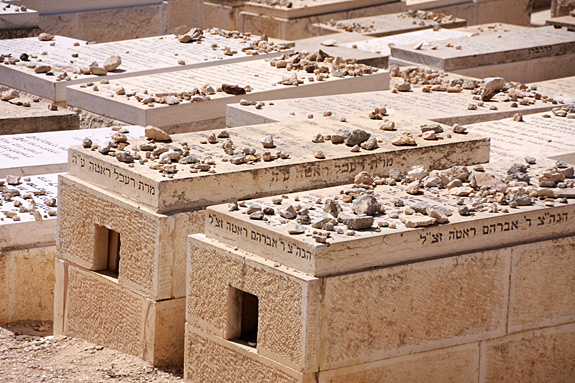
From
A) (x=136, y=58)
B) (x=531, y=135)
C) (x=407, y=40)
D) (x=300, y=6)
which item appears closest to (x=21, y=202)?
(x=531, y=135)

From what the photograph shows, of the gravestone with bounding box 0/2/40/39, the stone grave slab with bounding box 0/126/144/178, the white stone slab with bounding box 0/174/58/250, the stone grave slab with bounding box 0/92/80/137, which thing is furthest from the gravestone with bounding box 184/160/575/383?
the gravestone with bounding box 0/2/40/39

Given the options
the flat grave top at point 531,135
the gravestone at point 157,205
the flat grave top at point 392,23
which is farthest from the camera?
the flat grave top at point 392,23

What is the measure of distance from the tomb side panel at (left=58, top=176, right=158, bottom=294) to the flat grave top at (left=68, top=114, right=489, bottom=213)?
0.07 m

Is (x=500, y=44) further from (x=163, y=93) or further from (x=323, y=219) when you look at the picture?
(x=323, y=219)

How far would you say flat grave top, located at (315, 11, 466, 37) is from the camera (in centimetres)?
1448

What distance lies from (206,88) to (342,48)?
3510 mm

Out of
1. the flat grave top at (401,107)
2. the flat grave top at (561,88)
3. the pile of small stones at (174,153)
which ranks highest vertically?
the pile of small stones at (174,153)

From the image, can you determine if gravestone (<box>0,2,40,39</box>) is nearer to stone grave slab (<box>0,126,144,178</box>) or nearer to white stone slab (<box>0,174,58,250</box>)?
stone grave slab (<box>0,126,144,178</box>)

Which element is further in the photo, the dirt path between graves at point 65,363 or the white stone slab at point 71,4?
the white stone slab at point 71,4

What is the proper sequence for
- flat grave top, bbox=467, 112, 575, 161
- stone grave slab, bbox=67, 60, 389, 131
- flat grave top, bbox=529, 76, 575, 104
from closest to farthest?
flat grave top, bbox=467, 112, 575, 161 < stone grave slab, bbox=67, 60, 389, 131 < flat grave top, bbox=529, 76, 575, 104

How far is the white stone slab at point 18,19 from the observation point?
12.5 metres

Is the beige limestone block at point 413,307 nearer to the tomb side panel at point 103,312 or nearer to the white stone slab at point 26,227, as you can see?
the tomb side panel at point 103,312

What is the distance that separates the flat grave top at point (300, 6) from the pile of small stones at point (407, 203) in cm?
968

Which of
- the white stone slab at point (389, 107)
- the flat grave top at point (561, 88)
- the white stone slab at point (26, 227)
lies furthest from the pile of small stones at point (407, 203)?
the flat grave top at point (561, 88)
